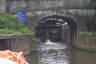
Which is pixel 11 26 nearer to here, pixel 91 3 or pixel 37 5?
pixel 37 5

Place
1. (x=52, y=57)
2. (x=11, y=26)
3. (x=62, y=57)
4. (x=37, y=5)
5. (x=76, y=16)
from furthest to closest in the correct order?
(x=76, y=16), (x=37, y=5), (x=11, y=26), (x=52, y=57), (x=62, y=57)

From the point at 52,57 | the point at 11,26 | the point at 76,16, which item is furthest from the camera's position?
the point at 76,16

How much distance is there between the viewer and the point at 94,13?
149ft

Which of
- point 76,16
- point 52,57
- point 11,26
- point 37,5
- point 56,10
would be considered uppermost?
point 37,5

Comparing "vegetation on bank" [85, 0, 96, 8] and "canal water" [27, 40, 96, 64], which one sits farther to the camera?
"vegetation on bank" [85, 0, 96, 8]

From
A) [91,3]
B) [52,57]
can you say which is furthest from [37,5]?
[52,57]

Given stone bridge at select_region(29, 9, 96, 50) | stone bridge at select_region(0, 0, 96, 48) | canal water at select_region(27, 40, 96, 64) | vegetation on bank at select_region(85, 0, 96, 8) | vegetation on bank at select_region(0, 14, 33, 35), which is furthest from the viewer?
stone bridge at select_region(29, 9, 96, 50)

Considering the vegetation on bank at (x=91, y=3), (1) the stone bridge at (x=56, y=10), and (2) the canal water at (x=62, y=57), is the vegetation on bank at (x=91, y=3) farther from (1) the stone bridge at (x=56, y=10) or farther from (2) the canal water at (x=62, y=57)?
(2) the canal water at (x=62, y=57)

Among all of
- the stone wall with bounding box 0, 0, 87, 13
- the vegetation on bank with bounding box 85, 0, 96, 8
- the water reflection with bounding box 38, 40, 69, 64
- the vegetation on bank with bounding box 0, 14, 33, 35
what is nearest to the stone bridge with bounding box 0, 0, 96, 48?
the stone wall with bounding box 0, 0, 87, 13

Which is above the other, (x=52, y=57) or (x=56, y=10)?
(x=56, y=10)

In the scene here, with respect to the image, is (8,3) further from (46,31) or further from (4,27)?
(46,31)

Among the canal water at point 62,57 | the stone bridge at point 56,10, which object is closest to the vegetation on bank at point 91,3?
the stone bridge at point 56,10

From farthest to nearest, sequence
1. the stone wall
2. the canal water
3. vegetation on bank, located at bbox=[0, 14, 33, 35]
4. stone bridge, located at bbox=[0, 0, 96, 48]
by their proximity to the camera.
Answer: stone bridge, located at bbox=[0, 0, 96, 48] → the stone wall → vegetation on bank, located at bbox=[0, 14, 33, 35] → the canal water

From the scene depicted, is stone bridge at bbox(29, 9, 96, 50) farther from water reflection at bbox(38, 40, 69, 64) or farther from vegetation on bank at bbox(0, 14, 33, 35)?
vegetation on bank at bbox(0, 14, 33, 35)
